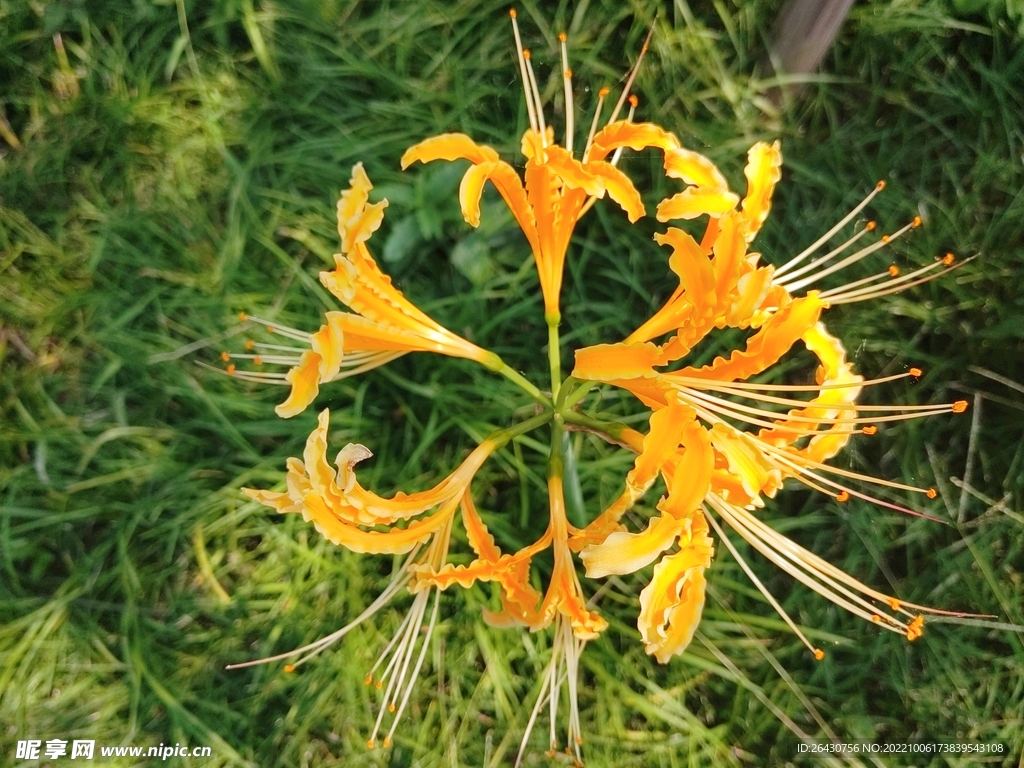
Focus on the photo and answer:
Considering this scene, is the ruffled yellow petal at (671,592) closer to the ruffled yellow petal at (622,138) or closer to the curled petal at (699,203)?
the curled petal at (699,203)

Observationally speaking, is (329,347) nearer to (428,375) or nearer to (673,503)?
(673,503)

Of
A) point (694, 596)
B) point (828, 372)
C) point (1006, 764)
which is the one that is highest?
point (828, 372)

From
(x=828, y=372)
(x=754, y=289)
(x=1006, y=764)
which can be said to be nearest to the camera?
(x=754, y=289)

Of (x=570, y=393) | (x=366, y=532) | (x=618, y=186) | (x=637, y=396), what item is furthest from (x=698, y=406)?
(x=366, y=532)

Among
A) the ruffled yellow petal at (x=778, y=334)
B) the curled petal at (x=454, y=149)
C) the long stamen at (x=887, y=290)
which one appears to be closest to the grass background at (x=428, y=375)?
the long stamen at (x=887, y=290)

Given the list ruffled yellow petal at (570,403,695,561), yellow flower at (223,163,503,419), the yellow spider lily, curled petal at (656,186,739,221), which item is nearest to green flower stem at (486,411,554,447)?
the yellow spider lily

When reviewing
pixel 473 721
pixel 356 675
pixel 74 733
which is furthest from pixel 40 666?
pixel 473 721

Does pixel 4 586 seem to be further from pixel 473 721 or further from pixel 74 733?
pixel 473 721
